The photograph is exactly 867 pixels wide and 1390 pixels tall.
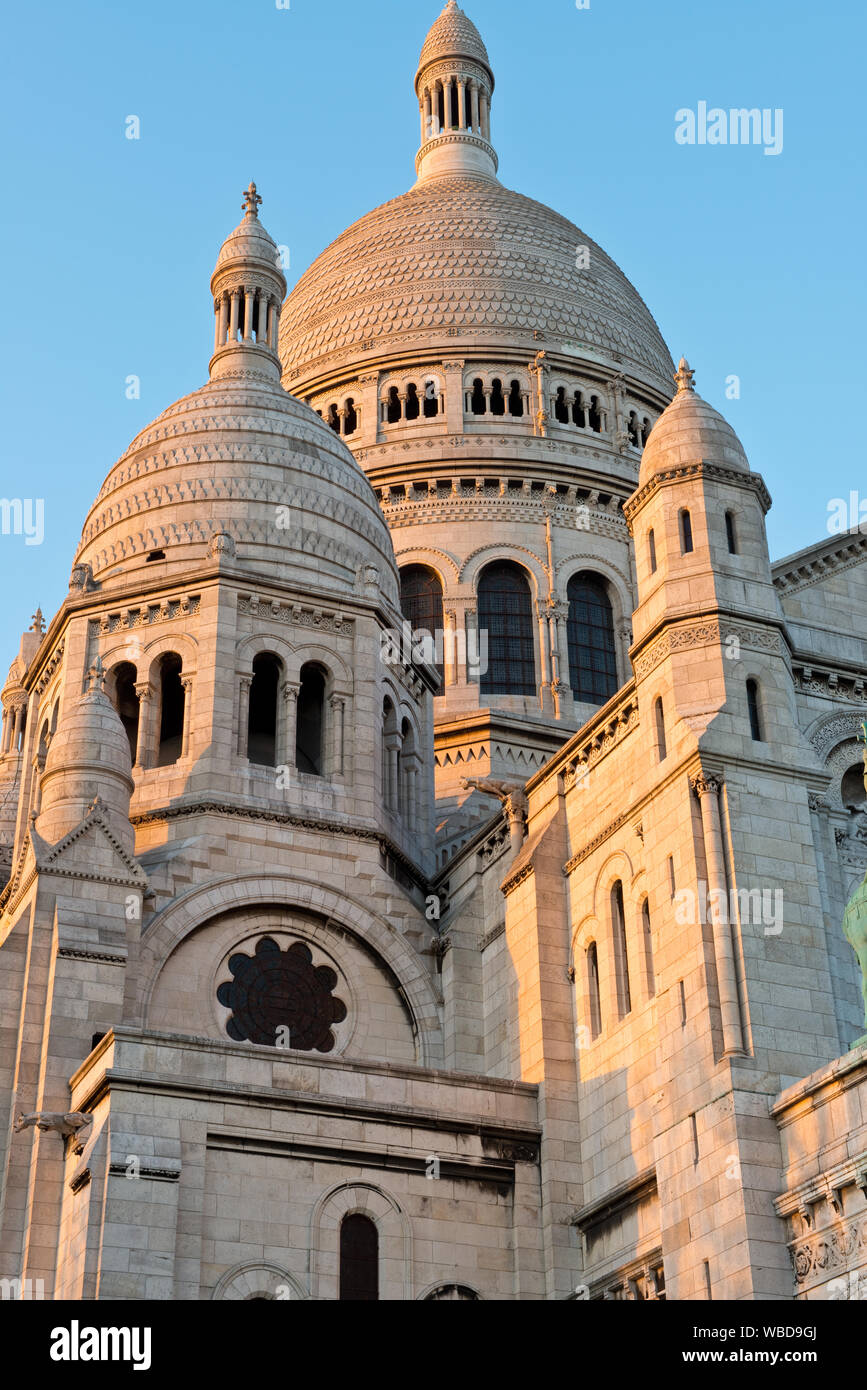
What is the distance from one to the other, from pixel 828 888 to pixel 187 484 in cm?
1767

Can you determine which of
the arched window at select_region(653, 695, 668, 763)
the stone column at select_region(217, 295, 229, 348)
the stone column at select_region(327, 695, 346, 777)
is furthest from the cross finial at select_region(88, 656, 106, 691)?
the arched window at select_region(653, 695, 668, 763)

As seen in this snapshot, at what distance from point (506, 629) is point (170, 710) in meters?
15.4

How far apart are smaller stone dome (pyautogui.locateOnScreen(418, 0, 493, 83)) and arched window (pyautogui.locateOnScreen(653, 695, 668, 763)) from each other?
48414 millimetres

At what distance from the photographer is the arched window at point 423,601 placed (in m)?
53.8

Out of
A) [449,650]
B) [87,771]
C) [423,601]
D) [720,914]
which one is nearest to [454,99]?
[423,601]

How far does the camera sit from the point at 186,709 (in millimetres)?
38531

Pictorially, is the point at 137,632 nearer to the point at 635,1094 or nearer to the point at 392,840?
the point at 392,840

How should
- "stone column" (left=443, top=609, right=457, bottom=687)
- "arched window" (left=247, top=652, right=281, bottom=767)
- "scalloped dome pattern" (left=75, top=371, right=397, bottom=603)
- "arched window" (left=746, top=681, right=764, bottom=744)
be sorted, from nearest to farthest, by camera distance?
→ "arched window" (left=746, top=681, right=764, bottom=744)
"arched window" (left=247, top=652, right=281, bottom=767)
"scalloped dome pattern" (left=75, top=371, right=397, bottom=603)
"stone column" (left=443, top=609, right=457, bottom=687)

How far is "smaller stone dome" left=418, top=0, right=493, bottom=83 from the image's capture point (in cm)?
7375

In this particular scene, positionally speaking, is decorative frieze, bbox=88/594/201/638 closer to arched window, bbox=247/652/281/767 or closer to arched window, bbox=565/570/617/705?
arched window, bbox=247/652/281/767

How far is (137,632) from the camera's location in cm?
4006

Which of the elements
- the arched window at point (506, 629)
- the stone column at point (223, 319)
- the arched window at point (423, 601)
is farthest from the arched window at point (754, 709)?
the arched window at point (423, 601)

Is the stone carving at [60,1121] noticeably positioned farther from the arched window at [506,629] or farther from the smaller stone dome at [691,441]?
the arched window at [506,629]
